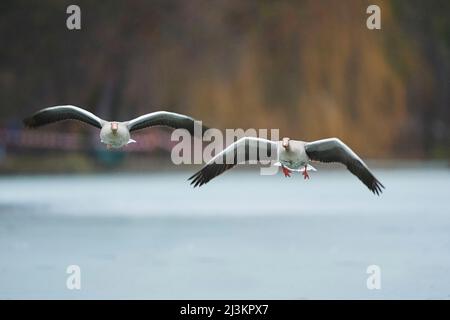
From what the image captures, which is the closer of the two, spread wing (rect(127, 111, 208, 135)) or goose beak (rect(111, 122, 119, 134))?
goose beak (rect(111, 122, 119, 134))

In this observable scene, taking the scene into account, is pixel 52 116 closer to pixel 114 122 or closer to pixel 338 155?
pixel 114 122

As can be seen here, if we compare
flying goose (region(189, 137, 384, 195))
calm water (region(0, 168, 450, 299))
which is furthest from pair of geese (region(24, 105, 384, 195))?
calm water (region(0, 168, 450, 299))

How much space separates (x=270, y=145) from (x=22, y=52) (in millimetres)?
19066

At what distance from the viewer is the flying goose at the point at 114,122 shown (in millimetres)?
7250

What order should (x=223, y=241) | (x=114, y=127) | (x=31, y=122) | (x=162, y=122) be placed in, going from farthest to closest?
1. (x=223, y=241)
2. (x=31, y=122)
3. (x=162, y=122)
4. (x=114, y=127)

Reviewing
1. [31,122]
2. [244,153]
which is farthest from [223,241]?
[31,122]

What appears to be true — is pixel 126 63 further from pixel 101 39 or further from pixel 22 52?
pixel 22 52

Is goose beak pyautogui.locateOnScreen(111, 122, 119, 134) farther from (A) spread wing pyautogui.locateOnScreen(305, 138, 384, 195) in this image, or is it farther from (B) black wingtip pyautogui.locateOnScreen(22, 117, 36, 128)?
(A) spread wing pyautogui.locateOnScreen(305, 138, 384, 195)

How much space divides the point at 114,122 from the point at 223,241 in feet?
18.4

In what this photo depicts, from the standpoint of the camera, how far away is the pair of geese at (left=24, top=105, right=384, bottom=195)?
7309 millimetres

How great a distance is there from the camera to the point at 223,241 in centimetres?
1266

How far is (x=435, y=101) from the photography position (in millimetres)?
28375

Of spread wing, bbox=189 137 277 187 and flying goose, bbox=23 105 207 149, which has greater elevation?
flying goose, bbox=23 105 207 149

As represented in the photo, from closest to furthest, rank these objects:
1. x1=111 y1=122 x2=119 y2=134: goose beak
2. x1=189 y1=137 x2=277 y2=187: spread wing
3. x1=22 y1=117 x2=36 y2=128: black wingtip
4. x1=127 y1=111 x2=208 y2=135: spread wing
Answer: x1=111 y1=122 x2=119 y2=134: goose beak < x1=127 y1=111 x2=208 y2=135: spread wing < x1=189 y1=137 x2=277 y2=187: spread wing < x1=22 y1=117 x2=36 y2=128: black wingtip
